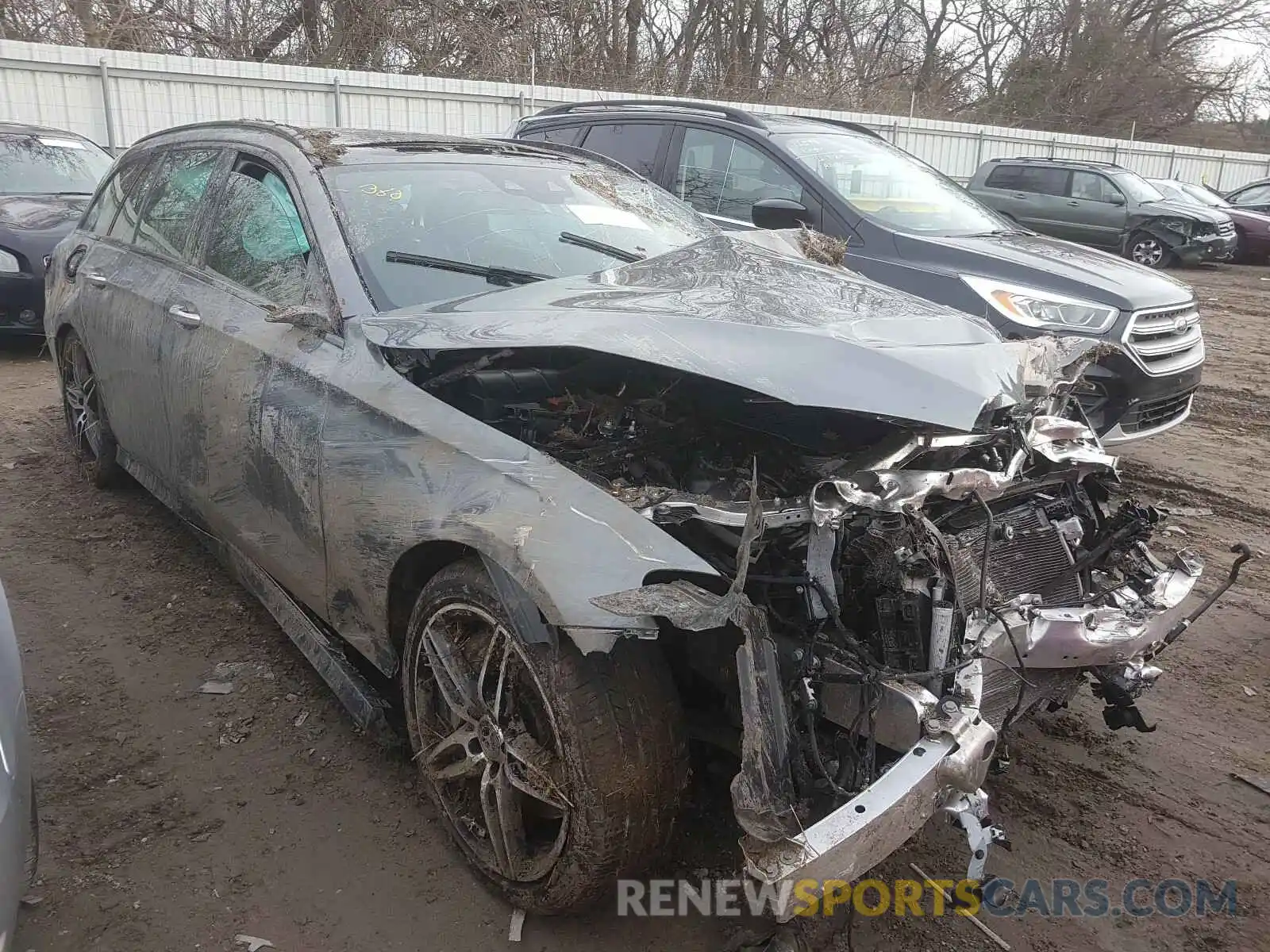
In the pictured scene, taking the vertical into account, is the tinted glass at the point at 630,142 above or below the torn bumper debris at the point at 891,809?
above

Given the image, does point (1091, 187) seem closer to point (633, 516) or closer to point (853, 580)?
point (853, 580)

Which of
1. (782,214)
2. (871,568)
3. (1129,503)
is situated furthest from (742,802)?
(782,214)

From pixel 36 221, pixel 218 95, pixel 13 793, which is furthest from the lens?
pixel 218 95

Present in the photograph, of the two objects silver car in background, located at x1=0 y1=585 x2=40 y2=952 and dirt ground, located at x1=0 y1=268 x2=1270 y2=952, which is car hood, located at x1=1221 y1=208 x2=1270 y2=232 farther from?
silver car in background, located at x1=0 y1=585 x2=40 y2=952

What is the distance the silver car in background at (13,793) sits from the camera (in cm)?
168

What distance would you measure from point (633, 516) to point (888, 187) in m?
4.94

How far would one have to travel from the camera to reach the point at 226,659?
3.39 m

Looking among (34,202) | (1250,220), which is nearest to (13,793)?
(34,202)

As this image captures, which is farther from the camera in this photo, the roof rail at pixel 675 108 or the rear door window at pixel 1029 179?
the rear door window at pixel 1029 179

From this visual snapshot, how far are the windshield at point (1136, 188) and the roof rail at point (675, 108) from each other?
36.2ft

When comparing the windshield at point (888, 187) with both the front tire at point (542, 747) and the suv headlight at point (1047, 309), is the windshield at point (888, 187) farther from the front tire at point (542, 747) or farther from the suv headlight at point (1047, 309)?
the front tire at point (542, 747)

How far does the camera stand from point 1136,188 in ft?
50.6

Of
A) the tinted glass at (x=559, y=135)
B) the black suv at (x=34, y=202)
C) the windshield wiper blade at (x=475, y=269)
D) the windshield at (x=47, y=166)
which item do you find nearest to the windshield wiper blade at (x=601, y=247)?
the windshield wiper blade at (x=475, y=269)

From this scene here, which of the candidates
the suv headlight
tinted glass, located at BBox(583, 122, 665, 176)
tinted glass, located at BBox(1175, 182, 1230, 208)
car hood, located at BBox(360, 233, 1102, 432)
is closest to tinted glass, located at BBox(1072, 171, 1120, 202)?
tinted glass, located at BBox(1175, 182, 1230, 208)
